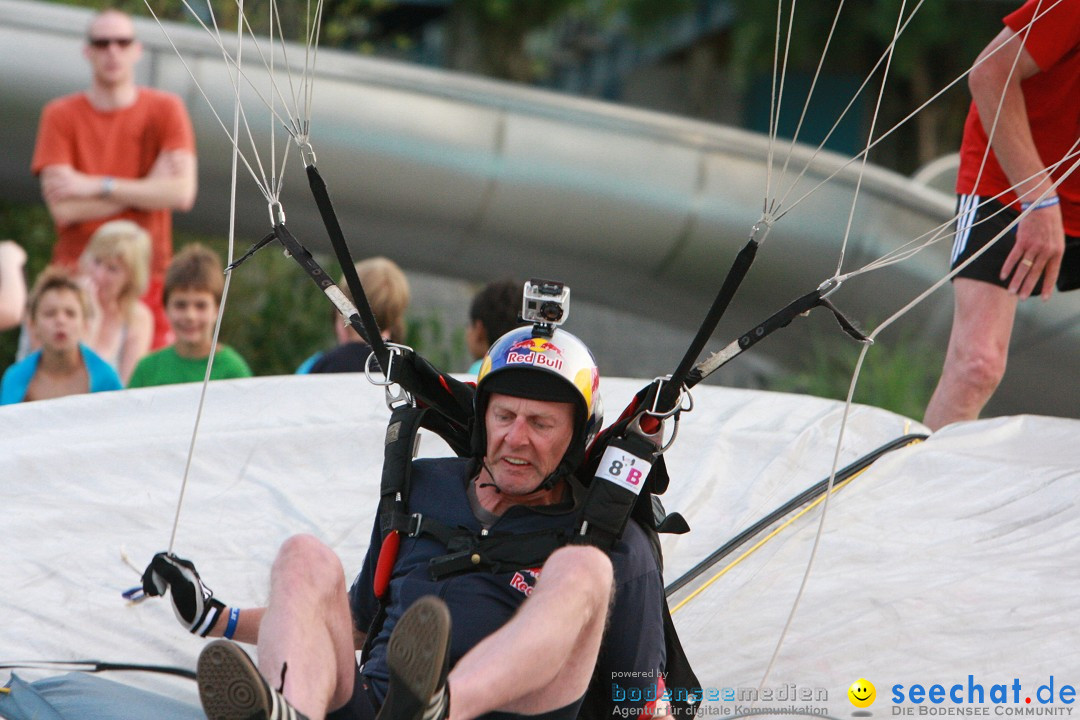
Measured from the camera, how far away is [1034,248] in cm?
388

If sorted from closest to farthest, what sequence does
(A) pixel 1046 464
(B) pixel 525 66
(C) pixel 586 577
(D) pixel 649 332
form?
(C) pixel 586 577
(A) pixel 1046 464
(D) pixel 649 332
(B) pixel 525 66

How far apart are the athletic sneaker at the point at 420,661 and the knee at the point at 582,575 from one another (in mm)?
355

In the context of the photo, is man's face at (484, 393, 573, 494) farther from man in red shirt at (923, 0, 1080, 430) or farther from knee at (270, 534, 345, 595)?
man in red shirt at (923, 0, 1080, 430)

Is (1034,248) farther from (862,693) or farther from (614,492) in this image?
(614,492)

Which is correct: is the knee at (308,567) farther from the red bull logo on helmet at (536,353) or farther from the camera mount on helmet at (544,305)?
the camera mount on helmet at (544,305)

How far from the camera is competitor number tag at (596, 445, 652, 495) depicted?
2.91 m

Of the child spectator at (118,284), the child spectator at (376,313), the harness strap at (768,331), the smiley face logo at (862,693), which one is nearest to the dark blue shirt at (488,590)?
the harness strap at (768,331)

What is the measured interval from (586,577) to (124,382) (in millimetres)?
3433

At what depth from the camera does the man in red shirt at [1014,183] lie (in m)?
3.80

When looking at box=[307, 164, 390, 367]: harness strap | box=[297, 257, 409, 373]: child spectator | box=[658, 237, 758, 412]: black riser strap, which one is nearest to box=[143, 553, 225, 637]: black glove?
box=[307, 164, 390, 367]: harness strap

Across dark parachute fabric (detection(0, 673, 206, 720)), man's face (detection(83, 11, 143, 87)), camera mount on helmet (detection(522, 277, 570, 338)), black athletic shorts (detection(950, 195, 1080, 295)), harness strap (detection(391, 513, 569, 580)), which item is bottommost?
dark parachute fabric (detection(0, 673, 206, 720))

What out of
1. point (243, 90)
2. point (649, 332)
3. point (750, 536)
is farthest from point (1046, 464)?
point (649, 332)

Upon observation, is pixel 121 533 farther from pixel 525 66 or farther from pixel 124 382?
pixel 525 66

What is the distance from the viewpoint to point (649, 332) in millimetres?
11109
